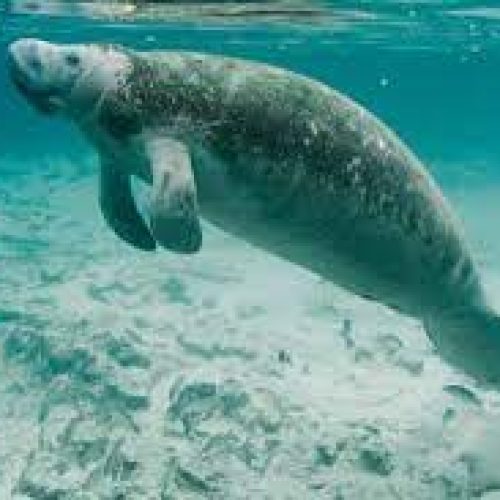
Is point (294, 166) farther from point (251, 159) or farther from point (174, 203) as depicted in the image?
point (174, 203)

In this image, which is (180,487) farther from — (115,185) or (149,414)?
(115,185)

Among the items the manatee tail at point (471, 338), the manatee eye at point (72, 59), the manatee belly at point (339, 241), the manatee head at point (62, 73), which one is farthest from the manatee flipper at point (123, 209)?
the manatee tail at point (471, 338)

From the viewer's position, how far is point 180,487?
700 cm

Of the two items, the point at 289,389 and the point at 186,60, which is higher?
the point at 186,60

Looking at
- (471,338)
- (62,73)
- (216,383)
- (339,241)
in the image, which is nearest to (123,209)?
(62,73)

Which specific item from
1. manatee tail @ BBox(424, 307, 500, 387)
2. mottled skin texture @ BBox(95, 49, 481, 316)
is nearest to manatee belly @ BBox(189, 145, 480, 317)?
mottled skin texture @ BBox(95, 49, 481, 316)

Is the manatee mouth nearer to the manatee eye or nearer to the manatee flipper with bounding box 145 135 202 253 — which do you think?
the manatee eye

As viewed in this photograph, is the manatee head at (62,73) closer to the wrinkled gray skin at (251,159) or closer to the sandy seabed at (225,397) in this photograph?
the wrinkled gray skin at (251,159)

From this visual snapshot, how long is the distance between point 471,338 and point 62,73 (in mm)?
3268

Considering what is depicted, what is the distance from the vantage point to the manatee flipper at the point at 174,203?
4.66 m

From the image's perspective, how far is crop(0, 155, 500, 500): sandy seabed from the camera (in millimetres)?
7137

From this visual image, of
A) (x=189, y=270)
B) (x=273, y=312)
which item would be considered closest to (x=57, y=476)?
(x=273, y=312)

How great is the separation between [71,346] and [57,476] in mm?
2626

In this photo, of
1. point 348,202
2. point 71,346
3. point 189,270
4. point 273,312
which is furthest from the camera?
point 189,270
